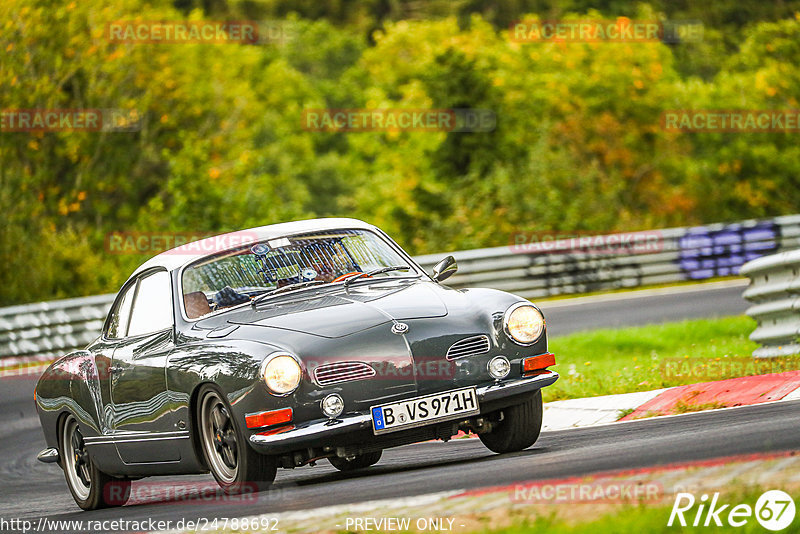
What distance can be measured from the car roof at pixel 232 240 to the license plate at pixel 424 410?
182cm

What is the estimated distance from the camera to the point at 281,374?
6.91 meters

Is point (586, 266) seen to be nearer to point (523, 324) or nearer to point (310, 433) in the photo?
point (523, 324)

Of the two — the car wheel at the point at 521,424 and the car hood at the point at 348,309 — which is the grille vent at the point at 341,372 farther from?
the car wheel at the point at 521,424

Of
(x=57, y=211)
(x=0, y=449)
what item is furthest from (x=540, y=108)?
(x=0, y=449)

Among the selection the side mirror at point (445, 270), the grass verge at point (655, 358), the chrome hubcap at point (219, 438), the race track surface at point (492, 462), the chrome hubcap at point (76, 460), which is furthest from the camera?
the grass verge at point (655, 358)

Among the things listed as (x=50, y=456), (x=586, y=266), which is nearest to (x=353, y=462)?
(x=50, y=456)

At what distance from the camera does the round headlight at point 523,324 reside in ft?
24.7

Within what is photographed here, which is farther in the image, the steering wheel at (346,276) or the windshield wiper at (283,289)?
the steering wheel at (346,276)

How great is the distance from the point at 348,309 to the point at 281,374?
704 millimetres

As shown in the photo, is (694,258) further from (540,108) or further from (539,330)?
(540,108)

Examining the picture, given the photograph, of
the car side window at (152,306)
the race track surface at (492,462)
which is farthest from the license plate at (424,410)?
the car side window at (152,306)

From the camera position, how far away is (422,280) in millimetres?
8281

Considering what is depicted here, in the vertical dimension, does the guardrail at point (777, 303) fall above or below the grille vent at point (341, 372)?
below

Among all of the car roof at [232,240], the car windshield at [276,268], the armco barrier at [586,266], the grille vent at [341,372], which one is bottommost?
the armco barrier at [586,266]
